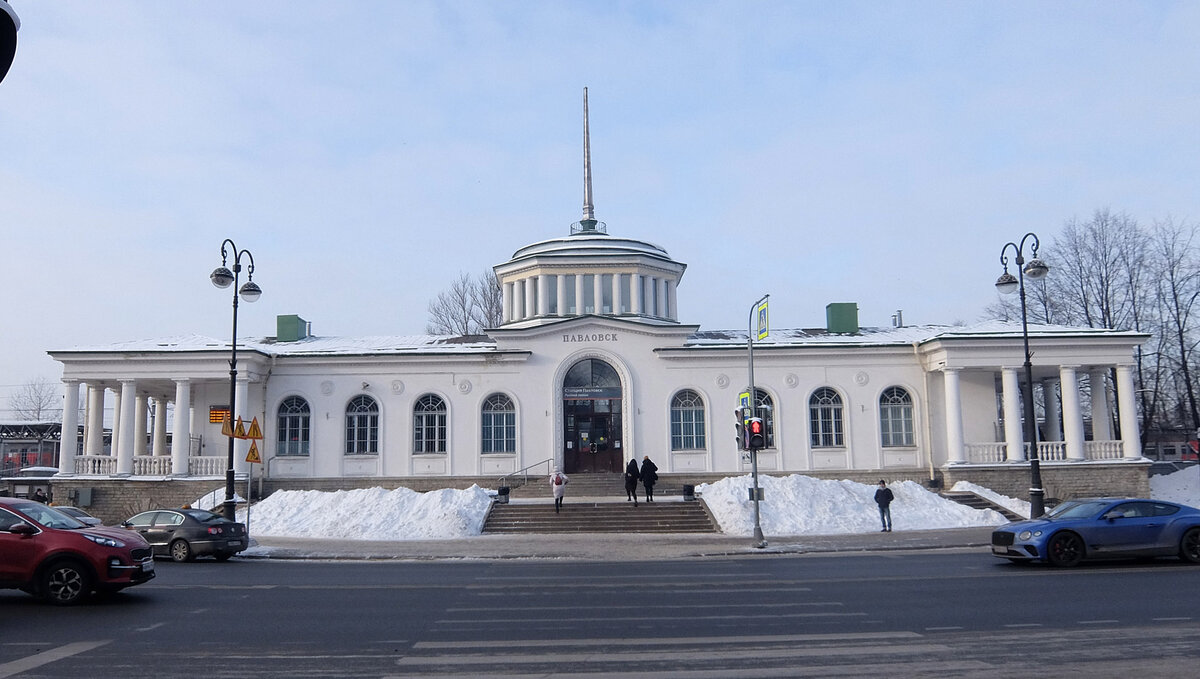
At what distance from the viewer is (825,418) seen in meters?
37.6

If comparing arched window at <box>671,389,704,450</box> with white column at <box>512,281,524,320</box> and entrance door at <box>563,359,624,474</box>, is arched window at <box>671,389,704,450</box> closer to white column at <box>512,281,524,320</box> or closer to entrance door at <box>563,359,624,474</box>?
entrance door at <box>563,359,624,474</box>

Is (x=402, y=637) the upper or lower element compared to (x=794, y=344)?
lower

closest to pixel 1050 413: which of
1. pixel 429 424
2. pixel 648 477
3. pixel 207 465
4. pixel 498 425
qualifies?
pixel 648 477

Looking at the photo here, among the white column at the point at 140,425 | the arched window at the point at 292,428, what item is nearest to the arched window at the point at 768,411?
the arched window at the point at 292,428

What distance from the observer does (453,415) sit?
3719 centimetres

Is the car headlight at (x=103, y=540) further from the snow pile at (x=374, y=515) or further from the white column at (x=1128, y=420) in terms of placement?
the white column at (x=1128, y=420)

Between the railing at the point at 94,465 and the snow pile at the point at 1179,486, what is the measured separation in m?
41.0

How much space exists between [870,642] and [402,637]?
529cm

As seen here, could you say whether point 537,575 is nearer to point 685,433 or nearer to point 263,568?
point 263,568

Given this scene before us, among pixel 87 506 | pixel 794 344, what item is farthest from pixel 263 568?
pixel 794 344

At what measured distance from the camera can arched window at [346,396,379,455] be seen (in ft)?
122

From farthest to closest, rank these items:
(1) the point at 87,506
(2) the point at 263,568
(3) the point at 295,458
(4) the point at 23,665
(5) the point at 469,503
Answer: (3) the point at 295,458, (1) the point at 87,506, (5) the point at 469,503, (2) the point at 263,568, (4) the point at 23,665

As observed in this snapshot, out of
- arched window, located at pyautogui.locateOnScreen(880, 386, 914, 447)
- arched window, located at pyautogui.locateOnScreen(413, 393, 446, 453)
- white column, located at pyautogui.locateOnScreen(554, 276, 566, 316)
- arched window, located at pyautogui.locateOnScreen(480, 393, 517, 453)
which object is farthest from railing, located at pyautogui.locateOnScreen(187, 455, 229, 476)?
arched window, located at pyautogui.locateOnScreen(880, 386, 914, 447)

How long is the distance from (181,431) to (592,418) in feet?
52.4
